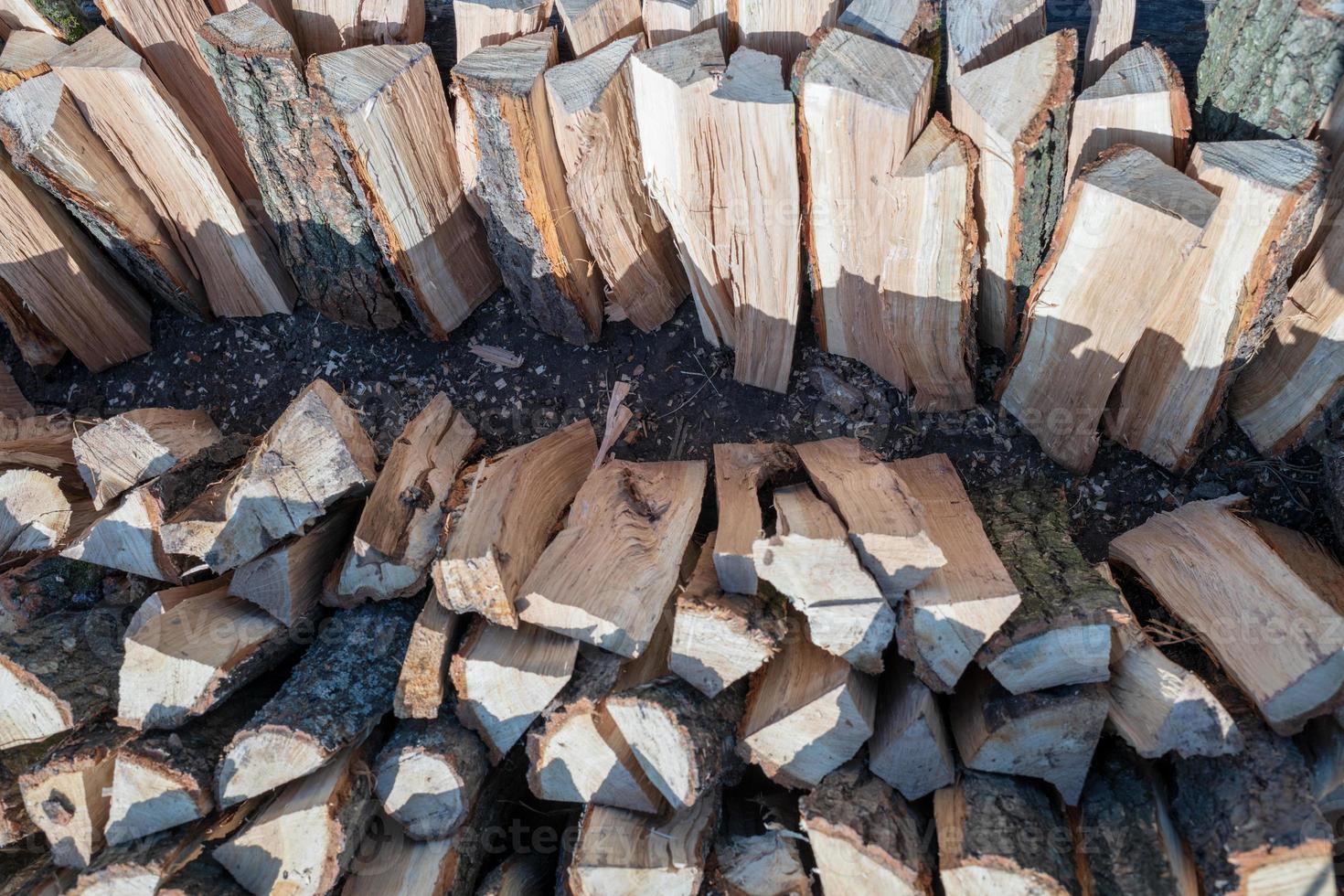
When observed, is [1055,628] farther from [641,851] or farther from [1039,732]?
[641,851]

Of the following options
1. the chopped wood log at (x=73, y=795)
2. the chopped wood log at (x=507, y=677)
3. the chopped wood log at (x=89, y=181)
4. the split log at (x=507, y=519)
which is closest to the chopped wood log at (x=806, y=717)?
the chopped wood log at (x=507, y=677)

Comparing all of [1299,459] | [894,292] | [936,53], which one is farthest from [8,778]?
[1299,459]

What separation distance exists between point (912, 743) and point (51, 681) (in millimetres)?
2157

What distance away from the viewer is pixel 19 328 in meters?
3.33

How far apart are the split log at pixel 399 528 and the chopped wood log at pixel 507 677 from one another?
0.27m

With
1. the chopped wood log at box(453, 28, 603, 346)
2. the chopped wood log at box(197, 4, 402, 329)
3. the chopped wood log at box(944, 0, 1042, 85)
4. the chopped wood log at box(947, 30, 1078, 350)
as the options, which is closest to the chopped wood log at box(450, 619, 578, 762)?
the chopped wood log at box(453, 28, 603, 346)

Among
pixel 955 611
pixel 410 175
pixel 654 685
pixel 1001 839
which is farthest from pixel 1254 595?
pixel 410 175

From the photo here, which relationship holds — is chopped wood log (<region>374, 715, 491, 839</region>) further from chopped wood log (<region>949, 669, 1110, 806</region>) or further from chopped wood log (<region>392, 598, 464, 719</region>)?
chopped wood log (<region>949, 669, 1110, 806</region>)

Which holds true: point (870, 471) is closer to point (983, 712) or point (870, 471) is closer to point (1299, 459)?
point (983, 712)

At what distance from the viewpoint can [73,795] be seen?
6.92 ft

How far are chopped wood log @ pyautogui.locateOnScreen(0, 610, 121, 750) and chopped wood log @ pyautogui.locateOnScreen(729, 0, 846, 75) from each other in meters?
2.49

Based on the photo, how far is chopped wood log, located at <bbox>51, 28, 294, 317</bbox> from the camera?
2748 mm

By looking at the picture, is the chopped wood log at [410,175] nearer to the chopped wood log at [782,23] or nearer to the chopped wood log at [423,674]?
the chopped wood log at [782,23]

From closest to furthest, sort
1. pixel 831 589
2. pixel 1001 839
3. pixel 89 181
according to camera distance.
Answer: pixel 1001 839, pixel 831 589, pixel 89 181
